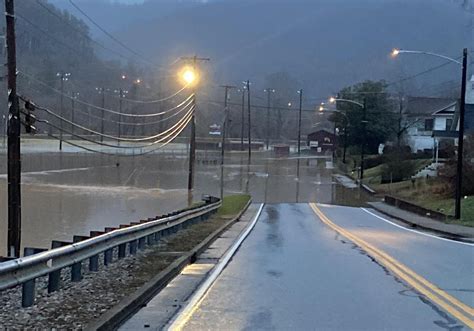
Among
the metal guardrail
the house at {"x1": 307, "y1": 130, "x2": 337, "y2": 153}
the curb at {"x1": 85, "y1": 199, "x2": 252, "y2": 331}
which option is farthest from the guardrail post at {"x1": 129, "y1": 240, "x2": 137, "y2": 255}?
the house at {"x1": 307, "y1": 130, "x2": 337, "y2": 153}

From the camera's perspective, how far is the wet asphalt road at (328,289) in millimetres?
8398

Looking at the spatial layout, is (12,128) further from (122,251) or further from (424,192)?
(424,192)

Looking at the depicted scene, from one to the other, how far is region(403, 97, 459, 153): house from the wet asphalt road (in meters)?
53.2

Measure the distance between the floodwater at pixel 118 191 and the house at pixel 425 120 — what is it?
1293 centimetres

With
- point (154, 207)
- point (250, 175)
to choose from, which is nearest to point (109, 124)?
point (250, 175)

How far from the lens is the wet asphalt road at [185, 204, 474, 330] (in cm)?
840

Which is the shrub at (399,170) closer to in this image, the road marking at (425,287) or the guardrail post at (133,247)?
the road marking at (425,287)

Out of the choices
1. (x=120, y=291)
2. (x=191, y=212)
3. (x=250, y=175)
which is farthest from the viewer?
(x=250, y=175)

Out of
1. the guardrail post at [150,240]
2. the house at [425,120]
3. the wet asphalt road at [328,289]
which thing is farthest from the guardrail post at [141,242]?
the house at [425,120]

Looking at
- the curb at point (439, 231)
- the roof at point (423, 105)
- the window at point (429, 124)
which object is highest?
the roof at point (423, 105)

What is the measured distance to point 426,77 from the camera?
16512cm

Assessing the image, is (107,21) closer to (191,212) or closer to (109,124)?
(109,124)

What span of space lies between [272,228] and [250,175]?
51.7m

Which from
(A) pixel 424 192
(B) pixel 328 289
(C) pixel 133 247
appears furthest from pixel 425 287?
(A) pixel 424 192
